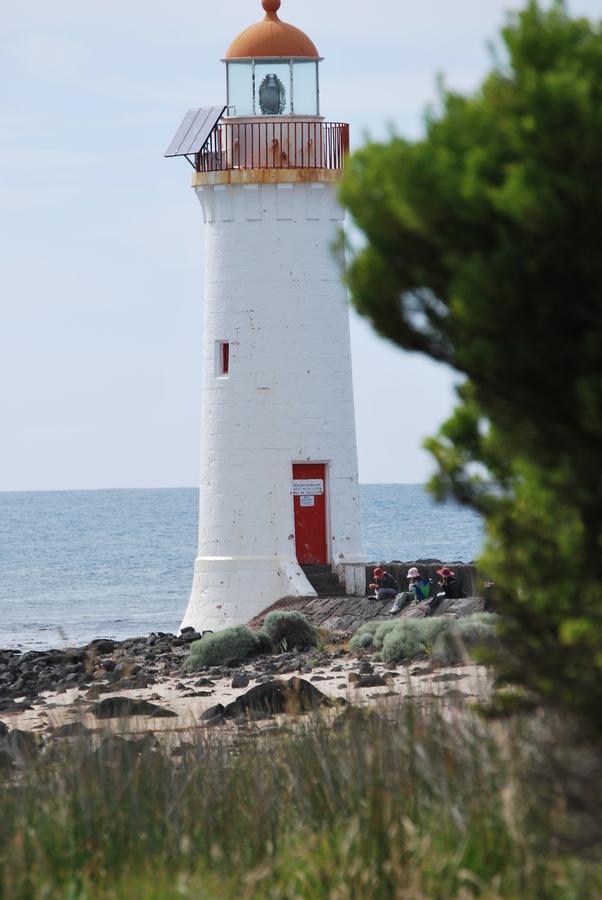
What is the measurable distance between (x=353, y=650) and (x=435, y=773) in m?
11.6

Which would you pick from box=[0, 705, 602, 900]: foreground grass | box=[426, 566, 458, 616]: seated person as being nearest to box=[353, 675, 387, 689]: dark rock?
box=[0, 705, 602, 900]: foreground grass

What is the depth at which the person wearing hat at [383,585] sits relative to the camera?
21.6 meters

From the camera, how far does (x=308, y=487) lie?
2178cm

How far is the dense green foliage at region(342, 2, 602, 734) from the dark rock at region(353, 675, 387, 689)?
8.37 m

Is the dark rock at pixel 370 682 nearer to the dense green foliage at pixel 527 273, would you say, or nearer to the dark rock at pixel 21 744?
the dark rock at pixel 21 744

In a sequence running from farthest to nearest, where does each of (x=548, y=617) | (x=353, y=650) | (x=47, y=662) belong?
(x=47, y=662) → (x=353, y=650) → (x=548, y=617)

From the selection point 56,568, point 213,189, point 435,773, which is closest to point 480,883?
point 435,773

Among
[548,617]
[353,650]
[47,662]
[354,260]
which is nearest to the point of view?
[354,260]

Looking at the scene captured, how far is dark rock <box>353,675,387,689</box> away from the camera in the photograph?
13609mm

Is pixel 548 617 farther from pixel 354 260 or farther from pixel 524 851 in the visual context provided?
pixel 354 260

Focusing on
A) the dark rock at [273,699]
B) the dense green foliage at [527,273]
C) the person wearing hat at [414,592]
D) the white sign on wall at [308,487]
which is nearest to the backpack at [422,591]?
the person wearing hat at [414,592]

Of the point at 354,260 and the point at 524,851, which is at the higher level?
the point at 354,260

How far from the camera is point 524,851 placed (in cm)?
554

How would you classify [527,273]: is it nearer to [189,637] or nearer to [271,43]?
[189,637]
